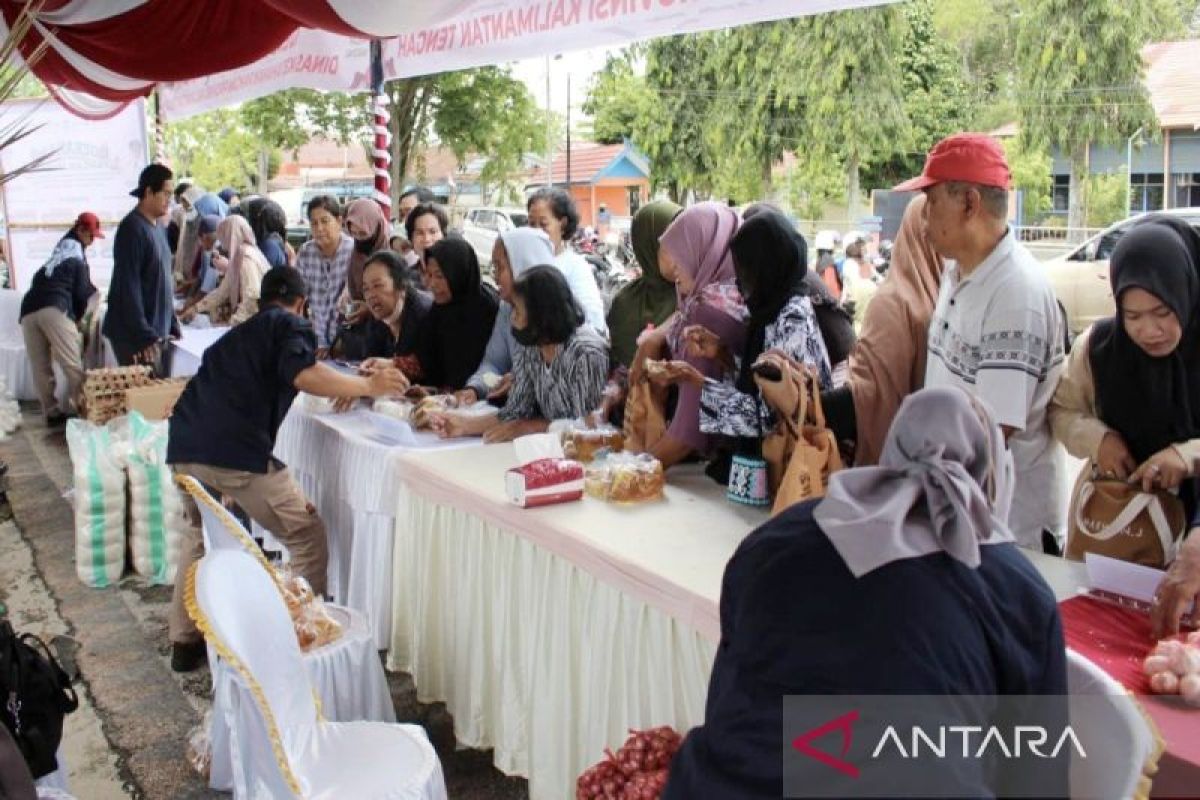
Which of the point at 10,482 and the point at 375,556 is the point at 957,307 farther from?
the point at 10,482

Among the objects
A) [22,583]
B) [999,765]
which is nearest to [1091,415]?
[999,765]

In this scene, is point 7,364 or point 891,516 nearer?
point 891,516

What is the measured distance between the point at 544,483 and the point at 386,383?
118 cm

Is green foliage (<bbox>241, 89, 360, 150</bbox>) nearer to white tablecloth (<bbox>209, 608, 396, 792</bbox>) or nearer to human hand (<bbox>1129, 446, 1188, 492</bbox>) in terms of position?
white tablecloth (<bbox>209, 608, 396, 792</bbox>)

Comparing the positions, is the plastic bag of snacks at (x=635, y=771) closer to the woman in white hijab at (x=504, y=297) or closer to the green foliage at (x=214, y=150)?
the woman in white hijab at (x=504, y=297)

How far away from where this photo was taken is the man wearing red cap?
664cm

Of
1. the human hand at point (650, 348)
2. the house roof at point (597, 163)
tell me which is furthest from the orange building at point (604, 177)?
the human hand at point (650, 348)

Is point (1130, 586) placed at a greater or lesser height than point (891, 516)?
lesser

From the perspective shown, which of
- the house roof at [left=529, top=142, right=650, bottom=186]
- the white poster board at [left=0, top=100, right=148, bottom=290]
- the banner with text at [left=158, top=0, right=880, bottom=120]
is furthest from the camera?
the house roof at [left=529, top=142, right=650, bottom=186]

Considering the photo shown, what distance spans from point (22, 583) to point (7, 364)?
4562 millimetres

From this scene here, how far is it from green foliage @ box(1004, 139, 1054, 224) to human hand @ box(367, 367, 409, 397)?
12576 mm

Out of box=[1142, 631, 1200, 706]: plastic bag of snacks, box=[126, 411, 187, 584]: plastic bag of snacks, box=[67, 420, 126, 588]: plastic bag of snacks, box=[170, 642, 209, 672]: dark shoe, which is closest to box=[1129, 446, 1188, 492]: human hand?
box=[1142, 631, 1200, 706]: plastic bag of snacks

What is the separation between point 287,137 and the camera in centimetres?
1409

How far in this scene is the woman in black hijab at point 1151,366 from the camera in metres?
1.75
